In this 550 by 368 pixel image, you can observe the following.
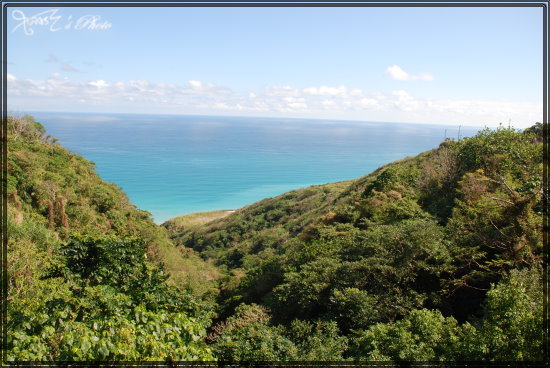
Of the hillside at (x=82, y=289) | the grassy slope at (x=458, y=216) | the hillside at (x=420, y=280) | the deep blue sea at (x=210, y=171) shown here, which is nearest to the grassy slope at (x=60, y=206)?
the hillside at (x=82, y=289)

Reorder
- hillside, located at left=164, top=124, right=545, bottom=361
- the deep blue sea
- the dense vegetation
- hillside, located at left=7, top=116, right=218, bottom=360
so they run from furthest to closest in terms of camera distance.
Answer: the deep blue sea, hillside, located at left=164, top=124, right=545, bottom=361, the dense vegetation, hillside, located at left=7, top=116, right=218, bottom=360

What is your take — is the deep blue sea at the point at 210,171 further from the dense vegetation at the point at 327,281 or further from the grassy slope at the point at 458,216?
the dense vegetation at the point at 327,281

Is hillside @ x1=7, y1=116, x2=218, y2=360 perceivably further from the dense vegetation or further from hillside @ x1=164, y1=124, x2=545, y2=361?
hillside @ x1=164, y1=124, x2=545, y2=361

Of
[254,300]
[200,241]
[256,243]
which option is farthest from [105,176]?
[254,300]

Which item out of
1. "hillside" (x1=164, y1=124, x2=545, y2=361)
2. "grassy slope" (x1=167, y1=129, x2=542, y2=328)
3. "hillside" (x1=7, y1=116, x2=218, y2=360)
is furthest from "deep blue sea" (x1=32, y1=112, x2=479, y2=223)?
"hillside" (x1=164, y1=124, x2=545, y2=361)

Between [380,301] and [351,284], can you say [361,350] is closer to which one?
[380,301]
